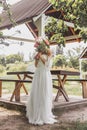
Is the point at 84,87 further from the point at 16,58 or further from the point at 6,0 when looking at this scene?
the point at 16,58

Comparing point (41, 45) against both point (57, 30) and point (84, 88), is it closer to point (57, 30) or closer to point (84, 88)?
point (57, 30)

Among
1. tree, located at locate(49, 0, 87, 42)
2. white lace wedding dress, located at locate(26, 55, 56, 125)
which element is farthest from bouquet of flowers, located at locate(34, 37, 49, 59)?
tree, located at locate(49, 0, 87, 42)

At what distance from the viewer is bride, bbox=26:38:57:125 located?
5.95 meters

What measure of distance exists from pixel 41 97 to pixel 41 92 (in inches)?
4.3

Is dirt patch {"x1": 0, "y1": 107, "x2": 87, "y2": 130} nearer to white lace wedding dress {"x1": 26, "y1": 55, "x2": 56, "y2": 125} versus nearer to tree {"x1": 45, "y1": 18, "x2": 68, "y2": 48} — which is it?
white lace wedding dress {"x1": 26, "y1": 55, "x2": 56, "y2": 125}

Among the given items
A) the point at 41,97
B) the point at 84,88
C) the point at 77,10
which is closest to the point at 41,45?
the point at 41,97

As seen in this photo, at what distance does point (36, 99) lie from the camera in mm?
6047

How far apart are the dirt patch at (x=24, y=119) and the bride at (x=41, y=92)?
24 cm

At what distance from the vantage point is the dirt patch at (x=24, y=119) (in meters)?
5.38

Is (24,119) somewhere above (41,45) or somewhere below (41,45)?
below

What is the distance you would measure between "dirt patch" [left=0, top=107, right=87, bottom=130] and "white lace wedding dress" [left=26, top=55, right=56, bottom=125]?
24 cm

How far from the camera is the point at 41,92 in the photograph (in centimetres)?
605

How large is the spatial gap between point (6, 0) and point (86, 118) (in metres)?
3.25

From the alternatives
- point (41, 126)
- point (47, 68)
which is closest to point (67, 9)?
point (47, 68)
